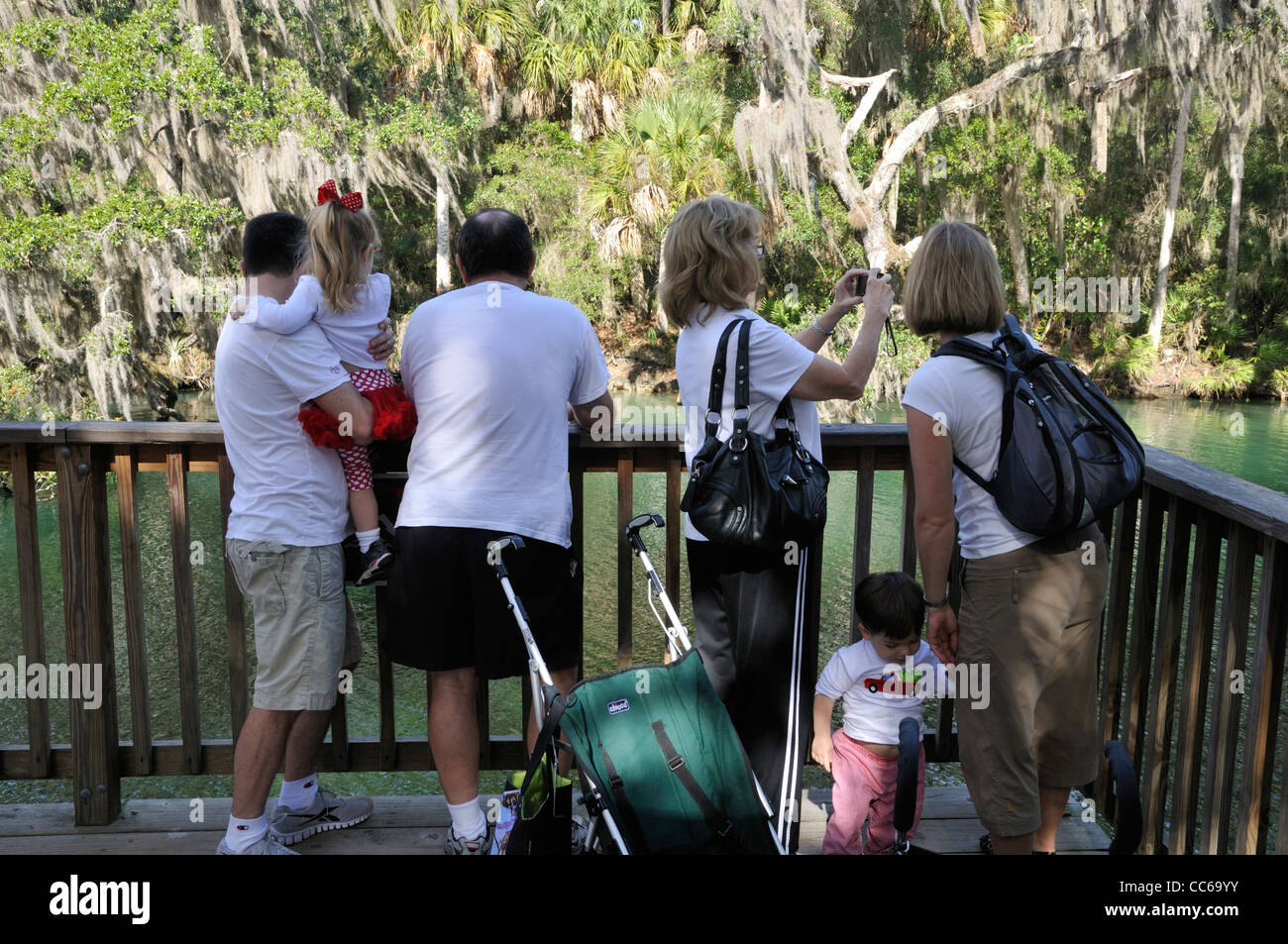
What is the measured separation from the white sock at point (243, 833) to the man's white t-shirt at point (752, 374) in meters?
1.13

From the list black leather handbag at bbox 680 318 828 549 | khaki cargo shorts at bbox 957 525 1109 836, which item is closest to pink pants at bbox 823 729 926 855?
khaki cargo shorts at bbox 957 525 1109 836

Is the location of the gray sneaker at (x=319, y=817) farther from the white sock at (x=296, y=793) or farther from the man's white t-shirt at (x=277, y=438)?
the man's white t-shirt at (x=277, y=438)

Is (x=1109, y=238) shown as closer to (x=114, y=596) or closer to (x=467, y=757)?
(x=114, y=596)

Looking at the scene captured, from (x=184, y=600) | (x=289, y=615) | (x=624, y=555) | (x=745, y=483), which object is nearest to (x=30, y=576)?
(x=184, y=600)

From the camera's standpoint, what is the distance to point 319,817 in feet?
8.36

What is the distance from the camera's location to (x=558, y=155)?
1883 cm

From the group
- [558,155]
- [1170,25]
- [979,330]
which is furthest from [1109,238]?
[979,330]

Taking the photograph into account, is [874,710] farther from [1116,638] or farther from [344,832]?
[344,832]

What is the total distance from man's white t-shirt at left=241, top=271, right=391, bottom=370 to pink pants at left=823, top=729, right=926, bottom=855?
137cm

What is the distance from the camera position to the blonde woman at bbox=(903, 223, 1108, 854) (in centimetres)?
198

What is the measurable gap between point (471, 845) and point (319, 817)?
482 millimetres

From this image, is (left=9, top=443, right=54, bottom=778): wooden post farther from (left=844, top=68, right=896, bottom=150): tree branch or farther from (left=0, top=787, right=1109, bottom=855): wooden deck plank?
(left=844, top=68, right=896, bottom=150): tree branch

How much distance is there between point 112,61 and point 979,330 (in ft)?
35.1

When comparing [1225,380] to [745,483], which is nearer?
[745,483]
